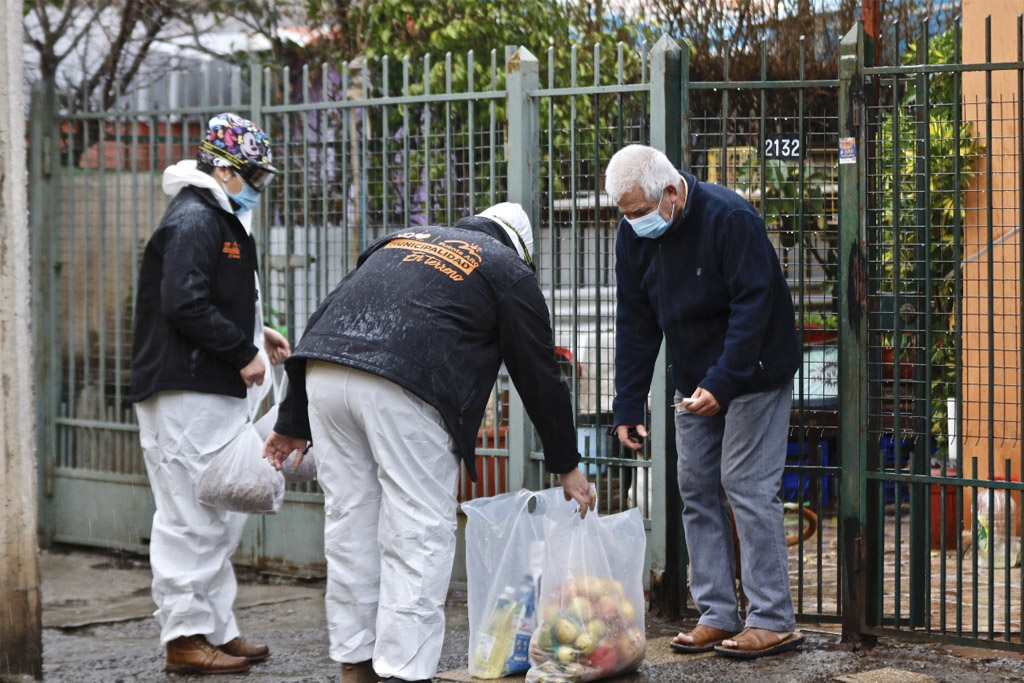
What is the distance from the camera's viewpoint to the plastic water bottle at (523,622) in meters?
4.76

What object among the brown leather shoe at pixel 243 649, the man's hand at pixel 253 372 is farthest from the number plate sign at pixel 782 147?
the brown leather shoe at pixel 243 649

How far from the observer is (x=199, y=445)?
5.21 metres

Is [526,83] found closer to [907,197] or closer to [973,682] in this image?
[907,197]

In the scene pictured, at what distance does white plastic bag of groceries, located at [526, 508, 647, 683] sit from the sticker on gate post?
1660 mm

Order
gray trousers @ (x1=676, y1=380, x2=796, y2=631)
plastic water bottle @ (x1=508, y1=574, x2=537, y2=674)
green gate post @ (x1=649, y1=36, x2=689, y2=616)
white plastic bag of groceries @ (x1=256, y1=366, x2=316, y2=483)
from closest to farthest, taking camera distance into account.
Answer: plastic water bottle @ (x1=508, y1=574, x2=537, y2=674), gray trousers @ (x1=676, y1=380, x2=796, y2=631), white plastic bag of groceries @ (x1=256, y1=366, x2=316, y2=483), green gate post @ (x1=649, y1=36, x2=689, y2=616)

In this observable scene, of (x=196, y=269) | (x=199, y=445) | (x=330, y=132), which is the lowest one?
(x=199, y=445)

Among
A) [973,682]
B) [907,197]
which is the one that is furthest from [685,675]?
[907,197]

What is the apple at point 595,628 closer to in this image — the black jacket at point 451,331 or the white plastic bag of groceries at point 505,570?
the white plastic bag of groceries at point 505,570

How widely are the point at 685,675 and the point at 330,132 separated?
11.8 ft

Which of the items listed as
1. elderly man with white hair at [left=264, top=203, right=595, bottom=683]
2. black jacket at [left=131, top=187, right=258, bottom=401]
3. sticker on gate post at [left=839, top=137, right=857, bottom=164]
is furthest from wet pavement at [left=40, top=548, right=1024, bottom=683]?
sticker on gate post at [left=839, top=137, right=857, bottom=164]

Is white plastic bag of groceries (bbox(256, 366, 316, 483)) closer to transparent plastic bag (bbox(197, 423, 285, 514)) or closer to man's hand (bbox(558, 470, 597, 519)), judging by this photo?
transparent plastic bag (bbox(197, 423, 285, 514))

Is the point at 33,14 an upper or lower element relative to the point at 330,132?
upper

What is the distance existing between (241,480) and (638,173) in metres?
1.88

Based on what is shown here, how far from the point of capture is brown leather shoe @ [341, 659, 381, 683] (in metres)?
4.26
